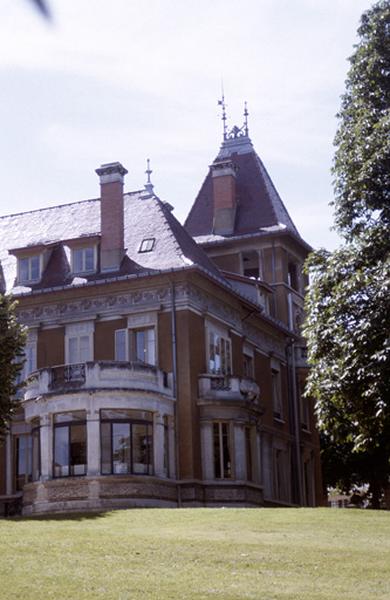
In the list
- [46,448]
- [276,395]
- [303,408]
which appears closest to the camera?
[46,448]

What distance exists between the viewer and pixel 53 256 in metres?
44.3

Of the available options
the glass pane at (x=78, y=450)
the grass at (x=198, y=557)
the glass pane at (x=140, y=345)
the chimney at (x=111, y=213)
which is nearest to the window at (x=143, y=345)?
the glass pane at (x=140, y=345)

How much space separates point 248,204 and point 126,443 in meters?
19.7

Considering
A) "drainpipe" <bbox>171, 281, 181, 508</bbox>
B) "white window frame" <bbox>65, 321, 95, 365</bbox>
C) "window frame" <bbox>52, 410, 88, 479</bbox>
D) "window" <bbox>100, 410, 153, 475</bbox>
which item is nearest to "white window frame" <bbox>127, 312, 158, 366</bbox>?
"drainpipe" <bbox>171, 281, 181, 508</bbox>

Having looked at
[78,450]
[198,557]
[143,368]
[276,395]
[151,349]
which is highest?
[151,349]

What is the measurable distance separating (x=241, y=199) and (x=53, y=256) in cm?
1337

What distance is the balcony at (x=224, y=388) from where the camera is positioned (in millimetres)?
40219

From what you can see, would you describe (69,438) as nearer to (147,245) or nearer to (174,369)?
(174,369)

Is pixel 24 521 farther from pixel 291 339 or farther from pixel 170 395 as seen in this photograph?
pixel 291 339

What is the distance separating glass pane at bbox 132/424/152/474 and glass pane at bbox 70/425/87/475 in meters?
1.78

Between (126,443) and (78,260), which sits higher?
(78,260)

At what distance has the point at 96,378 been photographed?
37.2 metres

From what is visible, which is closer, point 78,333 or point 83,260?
point 78,333

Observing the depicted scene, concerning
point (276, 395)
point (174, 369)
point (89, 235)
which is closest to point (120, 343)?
point (174, 369)
